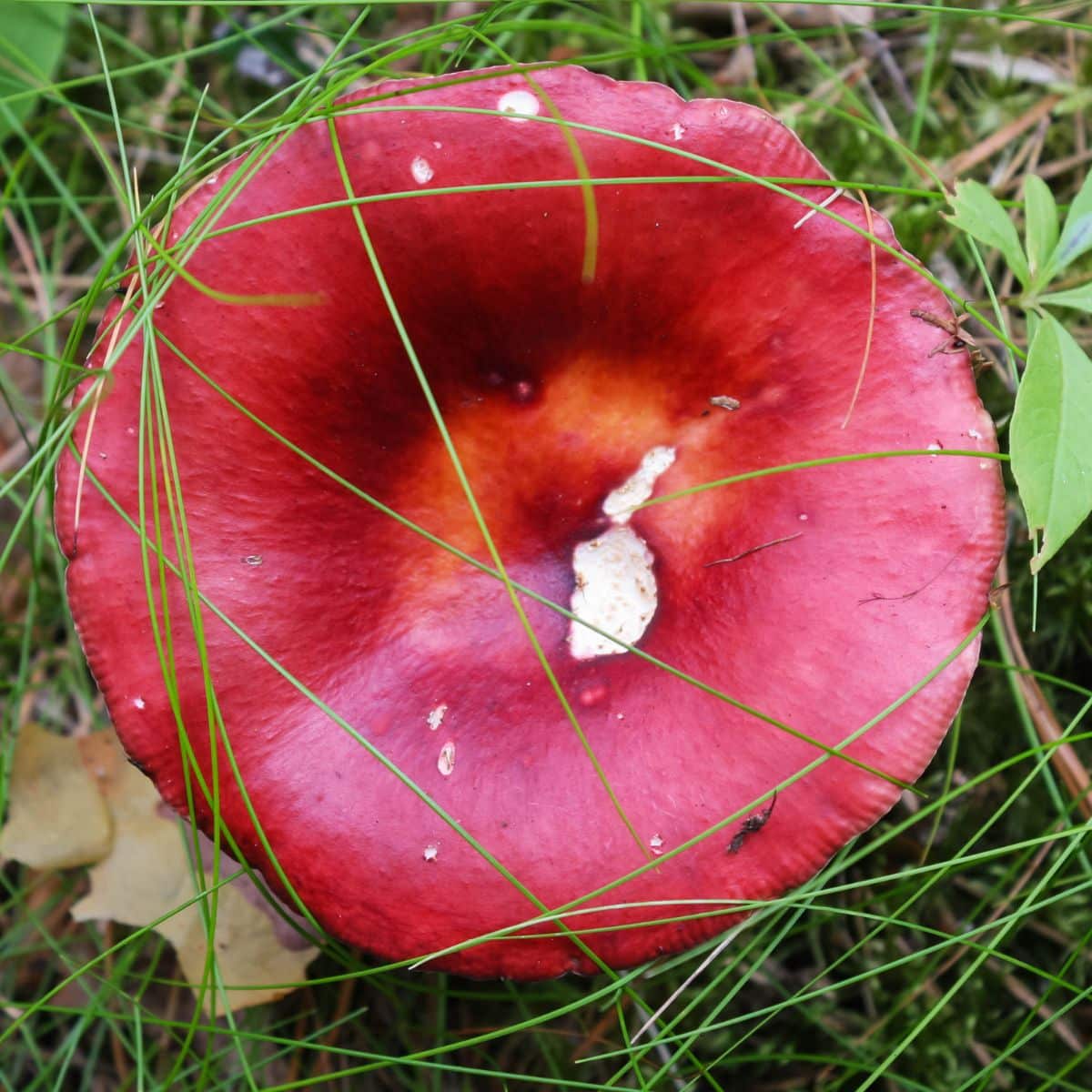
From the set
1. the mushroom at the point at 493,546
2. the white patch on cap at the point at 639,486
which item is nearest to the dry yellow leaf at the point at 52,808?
the mushroom at the point at 493,546

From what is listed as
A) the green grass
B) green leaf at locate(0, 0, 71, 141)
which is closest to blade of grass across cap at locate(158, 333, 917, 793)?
the green grass

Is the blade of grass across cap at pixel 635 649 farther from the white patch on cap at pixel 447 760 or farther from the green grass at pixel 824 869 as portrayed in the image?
the green grass at pixel 824 869

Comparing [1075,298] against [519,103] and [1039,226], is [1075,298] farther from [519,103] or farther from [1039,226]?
[519,103]

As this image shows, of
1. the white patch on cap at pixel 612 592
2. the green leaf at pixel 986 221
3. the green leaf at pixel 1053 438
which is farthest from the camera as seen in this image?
the white patch on cap at pixel 612 592

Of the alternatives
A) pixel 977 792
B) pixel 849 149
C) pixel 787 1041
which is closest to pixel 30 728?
pixel 787 1041

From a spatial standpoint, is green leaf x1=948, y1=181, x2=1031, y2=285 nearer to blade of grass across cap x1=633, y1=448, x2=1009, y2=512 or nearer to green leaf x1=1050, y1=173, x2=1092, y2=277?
green leaf x1=1050, y1=173, x2=1092, y2=277

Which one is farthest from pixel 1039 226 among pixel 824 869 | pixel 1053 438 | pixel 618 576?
pixel 824 869

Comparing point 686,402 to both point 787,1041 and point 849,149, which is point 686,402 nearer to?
point 849,149
